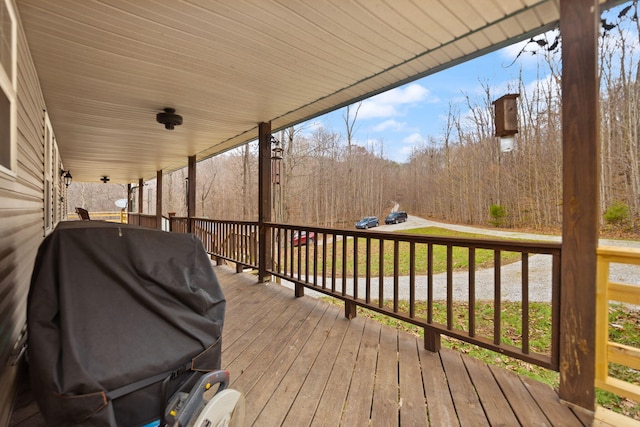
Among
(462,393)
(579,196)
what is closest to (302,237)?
(462,393)

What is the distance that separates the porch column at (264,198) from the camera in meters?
4.42

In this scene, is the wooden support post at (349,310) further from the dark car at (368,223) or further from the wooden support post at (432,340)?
the dark car at (368,223)

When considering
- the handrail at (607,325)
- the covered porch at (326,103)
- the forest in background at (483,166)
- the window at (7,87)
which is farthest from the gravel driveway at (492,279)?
the window at (7,87)

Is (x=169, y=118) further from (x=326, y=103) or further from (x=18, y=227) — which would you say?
(x=18, y=227)

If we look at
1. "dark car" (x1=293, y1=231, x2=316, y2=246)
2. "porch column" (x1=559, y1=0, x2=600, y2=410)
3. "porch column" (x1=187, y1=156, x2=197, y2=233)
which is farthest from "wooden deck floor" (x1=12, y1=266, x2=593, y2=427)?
"porch column" (x1=187, y1=156, x2=197, y2=233)

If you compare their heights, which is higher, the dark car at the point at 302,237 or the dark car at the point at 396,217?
the dark car at the point at 396,217

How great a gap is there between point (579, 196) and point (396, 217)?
4.95 metres

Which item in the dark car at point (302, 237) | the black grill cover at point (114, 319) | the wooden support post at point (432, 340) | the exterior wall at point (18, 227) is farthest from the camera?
the dark car at point (302, 237)

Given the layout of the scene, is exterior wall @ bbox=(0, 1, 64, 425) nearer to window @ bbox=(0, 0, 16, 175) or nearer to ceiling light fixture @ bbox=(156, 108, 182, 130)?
window @ bbox=(0, 0, 16, 175)

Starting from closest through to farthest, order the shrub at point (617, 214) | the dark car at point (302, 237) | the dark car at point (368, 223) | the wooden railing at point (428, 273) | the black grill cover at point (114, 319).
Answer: the black grill cover at point (114, 319), the wooden railing at point (428, 273), the shrub at point (617, 214), the dark car at point (302, 237), the dark car at point (368, 223)

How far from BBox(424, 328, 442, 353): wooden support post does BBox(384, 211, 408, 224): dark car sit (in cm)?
402

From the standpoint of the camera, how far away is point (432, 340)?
234 cm

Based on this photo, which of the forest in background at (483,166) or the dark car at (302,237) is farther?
the dark car at (302,237)

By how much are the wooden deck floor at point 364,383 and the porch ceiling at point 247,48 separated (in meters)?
2.56
